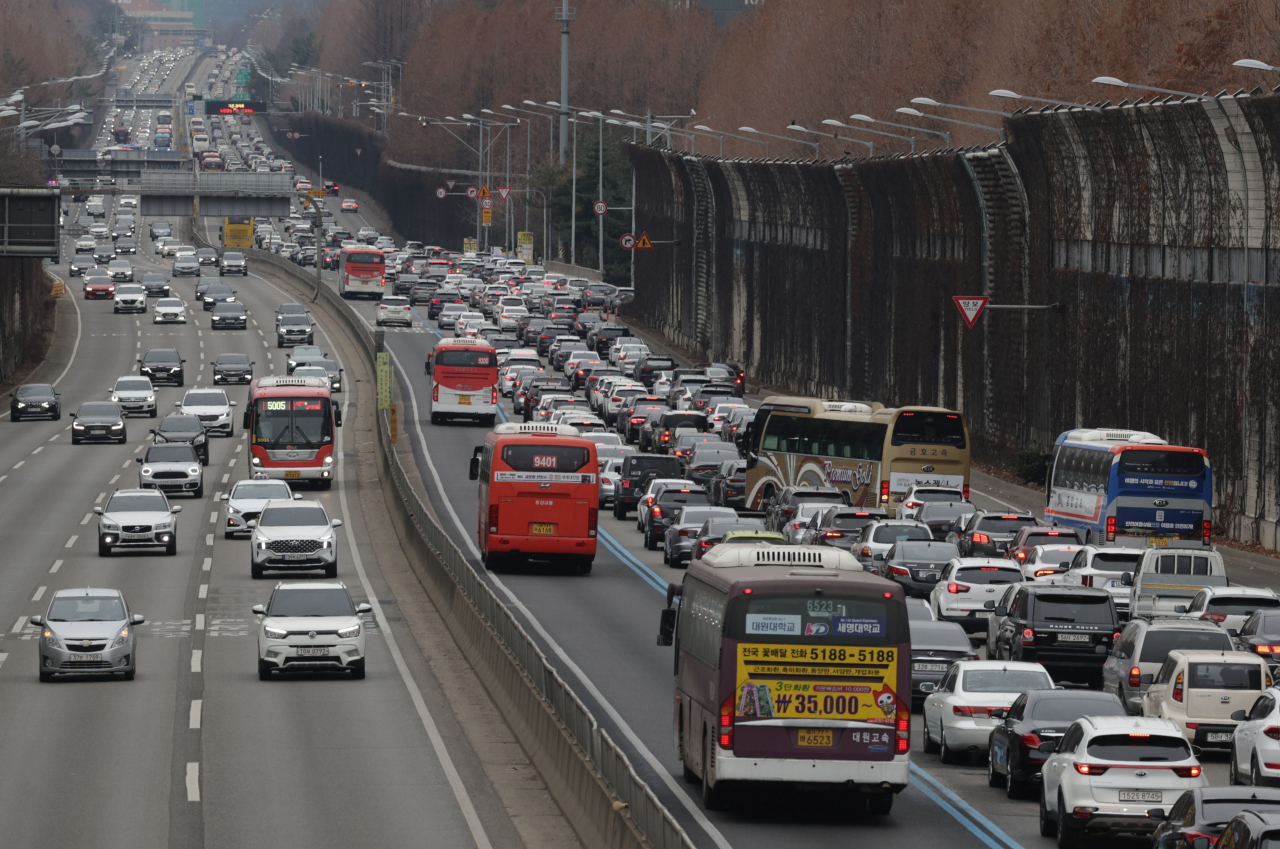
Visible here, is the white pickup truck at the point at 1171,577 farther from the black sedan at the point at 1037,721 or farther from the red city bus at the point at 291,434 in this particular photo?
the red city bus at the point at 291,434

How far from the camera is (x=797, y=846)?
20984mm

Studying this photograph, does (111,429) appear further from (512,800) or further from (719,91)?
(719,91)

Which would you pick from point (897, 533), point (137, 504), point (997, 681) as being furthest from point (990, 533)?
point (137, 504)

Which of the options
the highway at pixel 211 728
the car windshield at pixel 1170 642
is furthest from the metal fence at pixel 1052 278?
the car windshield at pixel 1170 642

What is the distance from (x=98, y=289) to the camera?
13075 centimetres

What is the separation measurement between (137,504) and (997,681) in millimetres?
28459

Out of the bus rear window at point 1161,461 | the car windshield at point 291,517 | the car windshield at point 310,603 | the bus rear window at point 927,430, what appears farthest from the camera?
the bus rear window at point 927,430

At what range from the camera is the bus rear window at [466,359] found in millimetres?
78125

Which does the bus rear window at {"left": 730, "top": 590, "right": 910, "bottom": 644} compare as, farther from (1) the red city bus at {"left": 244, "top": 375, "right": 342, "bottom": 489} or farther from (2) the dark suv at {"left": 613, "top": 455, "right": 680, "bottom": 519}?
(1) the red city bus at {"left": 244, "top": 375, "right": 342, "bottom": 489}

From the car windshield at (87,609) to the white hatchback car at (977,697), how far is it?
43.8ft

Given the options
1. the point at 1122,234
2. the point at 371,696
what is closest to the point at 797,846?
the point at 371,696

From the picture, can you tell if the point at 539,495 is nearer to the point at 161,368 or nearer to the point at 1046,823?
the point at 1046,823

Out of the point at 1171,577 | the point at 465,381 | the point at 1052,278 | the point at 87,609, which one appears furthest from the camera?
the point at 465,381

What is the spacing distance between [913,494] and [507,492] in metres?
10.8
